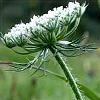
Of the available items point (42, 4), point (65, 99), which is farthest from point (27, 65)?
point (42, 4)

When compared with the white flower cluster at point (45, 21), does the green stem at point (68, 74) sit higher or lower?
lower

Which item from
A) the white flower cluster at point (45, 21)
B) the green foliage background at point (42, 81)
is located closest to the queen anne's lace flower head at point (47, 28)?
the white flower cluster at point (45, 21)

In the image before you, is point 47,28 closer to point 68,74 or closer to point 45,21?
point 45,21

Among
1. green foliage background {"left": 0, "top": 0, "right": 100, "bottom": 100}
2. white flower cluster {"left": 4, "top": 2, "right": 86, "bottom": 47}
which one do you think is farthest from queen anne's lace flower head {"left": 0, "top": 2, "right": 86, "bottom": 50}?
green foliage background {"left": 0, "top": 0, "right": 100, "bottom": 100}

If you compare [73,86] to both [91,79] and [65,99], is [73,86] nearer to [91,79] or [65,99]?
[65,99]

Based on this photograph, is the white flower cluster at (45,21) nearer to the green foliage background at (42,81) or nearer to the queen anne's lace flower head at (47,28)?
the queen anne's lace flower head at (47,28)

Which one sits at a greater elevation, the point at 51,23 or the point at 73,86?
the point at 51,23

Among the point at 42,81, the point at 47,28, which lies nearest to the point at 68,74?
the point at 47,28
